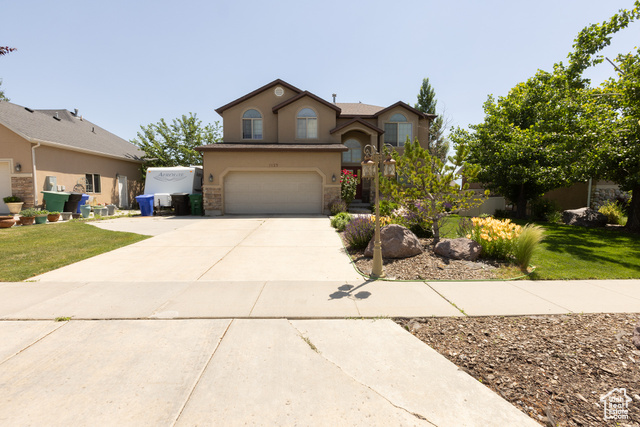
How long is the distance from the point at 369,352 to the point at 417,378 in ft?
1.81

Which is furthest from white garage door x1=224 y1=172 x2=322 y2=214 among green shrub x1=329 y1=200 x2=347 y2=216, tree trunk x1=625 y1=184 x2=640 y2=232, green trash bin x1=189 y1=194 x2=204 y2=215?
tree trunk x1=625 y1=184 x2=640 y2=232

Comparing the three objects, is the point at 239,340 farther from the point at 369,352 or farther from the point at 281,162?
the point at 281,162

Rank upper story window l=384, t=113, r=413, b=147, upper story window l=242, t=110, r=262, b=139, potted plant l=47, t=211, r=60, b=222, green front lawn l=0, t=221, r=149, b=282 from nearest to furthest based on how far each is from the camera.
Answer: green front lawn l=0, t=221, r=149, b=282, potted plant l=47, t=211, r=60, b=222, upper story window l=242, t=110, r=262, b=139, upper story window l=384, t=113, r=413, b=147

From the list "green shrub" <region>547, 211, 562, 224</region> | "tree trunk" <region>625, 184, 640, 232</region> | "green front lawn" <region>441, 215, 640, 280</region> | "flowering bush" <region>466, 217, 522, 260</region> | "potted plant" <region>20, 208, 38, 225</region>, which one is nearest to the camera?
"green front lawn" <region>441, 215, 640, 280</region>

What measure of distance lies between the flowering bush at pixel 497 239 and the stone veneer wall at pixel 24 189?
21.2m

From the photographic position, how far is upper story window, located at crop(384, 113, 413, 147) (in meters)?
20.1

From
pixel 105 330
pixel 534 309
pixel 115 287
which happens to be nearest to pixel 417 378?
pixel 534 309

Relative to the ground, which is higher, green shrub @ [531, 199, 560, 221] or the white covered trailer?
the white covered trailer

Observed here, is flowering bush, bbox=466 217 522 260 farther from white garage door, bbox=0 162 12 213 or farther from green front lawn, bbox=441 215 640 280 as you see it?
white garage door, bbox=0 162 12 213


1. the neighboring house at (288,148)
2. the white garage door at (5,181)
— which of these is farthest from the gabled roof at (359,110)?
the white garage door at (5,181)

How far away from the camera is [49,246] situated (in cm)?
831

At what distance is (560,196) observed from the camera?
18078 mm

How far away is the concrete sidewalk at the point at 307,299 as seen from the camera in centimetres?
400

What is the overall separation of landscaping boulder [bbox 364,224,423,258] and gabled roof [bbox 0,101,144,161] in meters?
19.1
